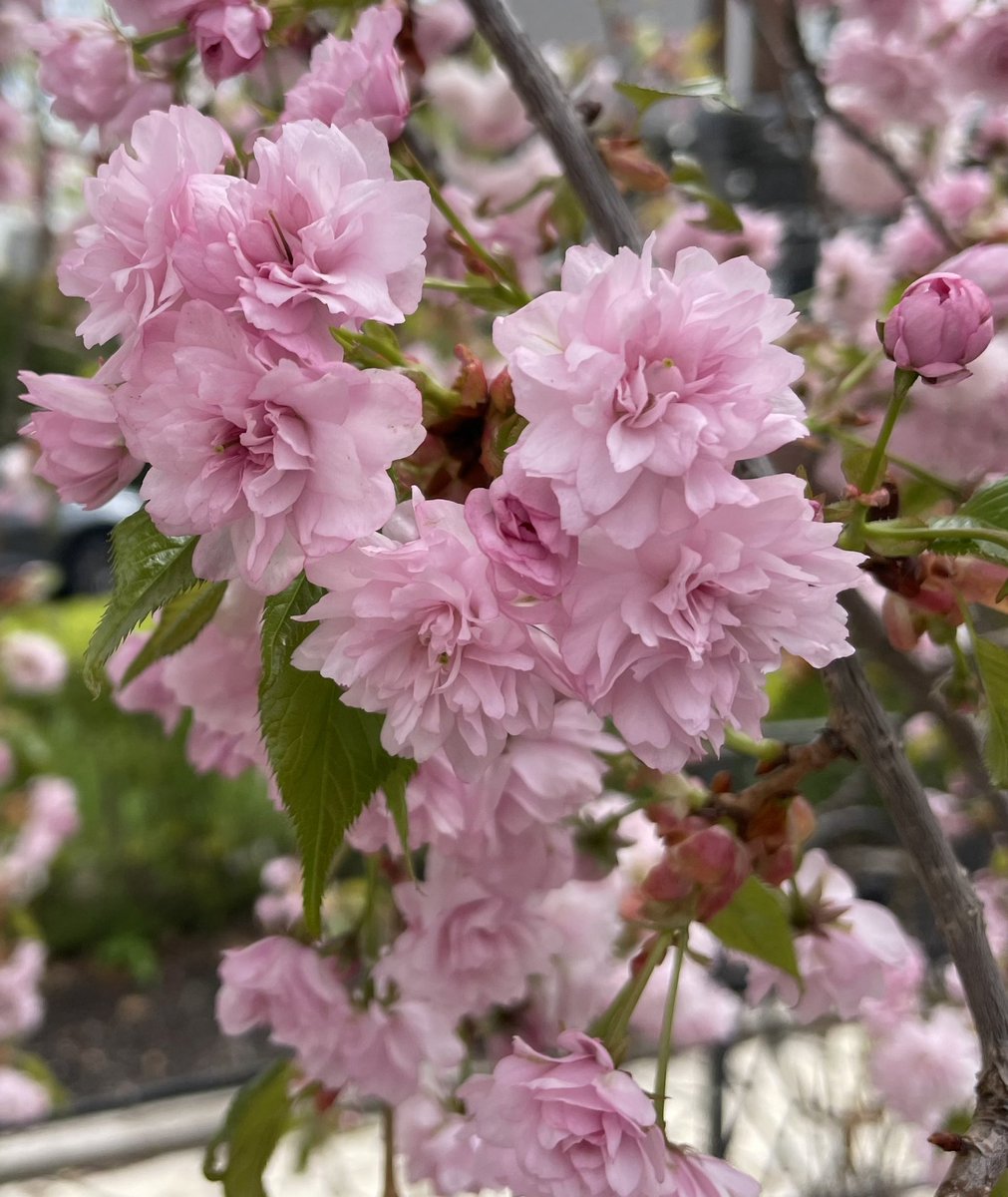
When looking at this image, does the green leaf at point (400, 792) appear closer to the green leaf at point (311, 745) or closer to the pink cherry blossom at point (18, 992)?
the green leaf at point (311, 745)

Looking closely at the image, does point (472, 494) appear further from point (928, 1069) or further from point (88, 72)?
point (928, 1069)

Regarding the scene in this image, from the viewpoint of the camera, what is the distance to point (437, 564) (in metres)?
0.31

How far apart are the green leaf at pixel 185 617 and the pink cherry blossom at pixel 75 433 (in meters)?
0.05

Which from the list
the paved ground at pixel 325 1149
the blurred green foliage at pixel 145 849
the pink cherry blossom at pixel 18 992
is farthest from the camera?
the blurred green foliage at pixel 145 849

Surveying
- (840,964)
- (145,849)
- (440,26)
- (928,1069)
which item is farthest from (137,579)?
(145,849)

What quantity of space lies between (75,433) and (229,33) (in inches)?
7.4

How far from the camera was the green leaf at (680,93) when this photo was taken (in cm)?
49

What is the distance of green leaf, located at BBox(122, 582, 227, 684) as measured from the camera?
41cm

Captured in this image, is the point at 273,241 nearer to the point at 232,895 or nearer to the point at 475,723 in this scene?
the point at 475,723

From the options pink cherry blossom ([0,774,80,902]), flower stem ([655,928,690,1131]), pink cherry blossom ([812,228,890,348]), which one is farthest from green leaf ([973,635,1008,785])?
pink cherry blossom ([0,774,80,902])

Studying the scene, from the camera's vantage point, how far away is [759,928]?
487mm

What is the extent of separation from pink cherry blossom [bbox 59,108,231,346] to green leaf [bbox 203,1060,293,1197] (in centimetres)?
47

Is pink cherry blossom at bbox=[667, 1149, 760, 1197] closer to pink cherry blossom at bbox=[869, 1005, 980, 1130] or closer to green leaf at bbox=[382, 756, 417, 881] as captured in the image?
green leaf at bbox=[382, 756, 417, 881]

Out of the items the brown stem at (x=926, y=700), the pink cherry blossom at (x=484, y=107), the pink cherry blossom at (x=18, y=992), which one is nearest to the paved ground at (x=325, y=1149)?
the pink cherry blossom at (x=18, y=992)
